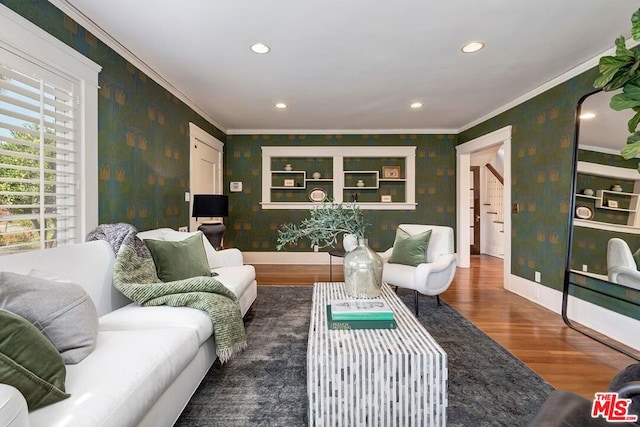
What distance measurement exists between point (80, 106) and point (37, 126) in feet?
1.23

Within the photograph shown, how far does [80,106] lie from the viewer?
2.22 m

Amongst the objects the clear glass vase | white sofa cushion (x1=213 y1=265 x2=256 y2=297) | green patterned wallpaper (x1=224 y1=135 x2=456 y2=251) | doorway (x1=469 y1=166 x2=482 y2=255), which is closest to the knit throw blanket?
white sofa cushion (x1=213 y1=265 x2=256 y2=297)

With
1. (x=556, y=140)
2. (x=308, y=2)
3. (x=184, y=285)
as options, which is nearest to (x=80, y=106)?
(x=184, y=285)

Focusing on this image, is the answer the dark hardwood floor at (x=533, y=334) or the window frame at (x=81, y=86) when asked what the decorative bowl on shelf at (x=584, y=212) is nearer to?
the dark hardwood floor at (x=533, y=334)

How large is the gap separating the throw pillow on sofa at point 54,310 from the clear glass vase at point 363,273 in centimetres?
140

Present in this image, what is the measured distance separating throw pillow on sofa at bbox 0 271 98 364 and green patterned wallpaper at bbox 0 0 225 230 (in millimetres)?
1338

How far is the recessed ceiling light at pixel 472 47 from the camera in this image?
2535 millimetres

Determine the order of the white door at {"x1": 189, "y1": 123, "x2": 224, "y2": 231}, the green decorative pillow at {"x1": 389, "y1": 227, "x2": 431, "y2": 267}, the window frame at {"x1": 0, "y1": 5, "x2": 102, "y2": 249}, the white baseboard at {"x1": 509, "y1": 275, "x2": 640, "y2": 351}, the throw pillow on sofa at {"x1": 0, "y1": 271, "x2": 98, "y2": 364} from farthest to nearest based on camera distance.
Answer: the white door at {"x1": 189, "y1": 123, "x2": 224, "y2": 231}
the green decorative pillow at {"x1": 389, "y1": 227, "x2": 431, "y2": 267}
the white baseboard at {"x1": 509, "y1": 275, "x2": 640, "y2": 351}
the window frame at {"x1": 0, "y1": 5, "x2": 102, "y2": 249}
the throw pillow on sofa at {"x1": 0, "y1": 271, "x2": 98, "y2": 364}

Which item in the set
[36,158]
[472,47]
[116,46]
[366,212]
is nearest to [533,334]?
[472,47]

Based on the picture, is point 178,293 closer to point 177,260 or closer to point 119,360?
point 177,260

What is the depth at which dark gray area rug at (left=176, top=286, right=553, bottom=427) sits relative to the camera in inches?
61.7

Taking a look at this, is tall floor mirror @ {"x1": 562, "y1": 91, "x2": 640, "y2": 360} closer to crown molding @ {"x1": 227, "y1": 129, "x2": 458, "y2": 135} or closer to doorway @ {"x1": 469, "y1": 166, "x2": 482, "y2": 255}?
crown molding @ {"x1": 227, "y1": 129, "x2": 458, "y2": 135}

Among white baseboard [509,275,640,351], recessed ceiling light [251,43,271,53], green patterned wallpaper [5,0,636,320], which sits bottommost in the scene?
white baseboard [509,275,640,351]

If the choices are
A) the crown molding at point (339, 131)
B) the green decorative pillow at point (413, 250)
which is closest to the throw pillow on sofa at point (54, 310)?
the green decorative pillow at point (413, 250)
